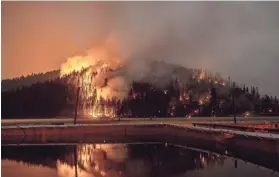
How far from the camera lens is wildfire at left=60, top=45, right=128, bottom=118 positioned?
186 inches

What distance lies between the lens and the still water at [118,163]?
3.55 m

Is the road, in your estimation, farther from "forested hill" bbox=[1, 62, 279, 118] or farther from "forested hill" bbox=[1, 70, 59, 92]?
"forested hill" bbox=[1, 70, 59, 92]

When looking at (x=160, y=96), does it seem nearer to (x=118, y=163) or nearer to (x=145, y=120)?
(x=145, y=120)

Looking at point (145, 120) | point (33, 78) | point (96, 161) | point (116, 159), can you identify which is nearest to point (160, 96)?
point (145, 120)

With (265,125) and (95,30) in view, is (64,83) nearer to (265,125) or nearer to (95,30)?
(95,30)

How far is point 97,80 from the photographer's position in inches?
199

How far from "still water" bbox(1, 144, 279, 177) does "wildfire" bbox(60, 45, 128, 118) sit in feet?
1.60

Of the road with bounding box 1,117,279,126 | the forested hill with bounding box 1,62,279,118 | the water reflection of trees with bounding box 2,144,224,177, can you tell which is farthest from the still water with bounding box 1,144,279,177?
the forested hill with bounding box 1,62,279,118

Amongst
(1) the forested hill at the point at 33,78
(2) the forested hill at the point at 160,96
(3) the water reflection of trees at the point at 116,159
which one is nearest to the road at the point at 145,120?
(2) the forested hill at the point at 160,96

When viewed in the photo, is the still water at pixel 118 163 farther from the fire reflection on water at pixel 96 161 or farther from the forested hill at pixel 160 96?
the forested hill at pixel 160 96

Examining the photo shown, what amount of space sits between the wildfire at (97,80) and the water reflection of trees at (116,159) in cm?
48

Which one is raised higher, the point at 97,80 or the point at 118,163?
the point at 97,80

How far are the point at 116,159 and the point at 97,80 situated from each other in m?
1.17

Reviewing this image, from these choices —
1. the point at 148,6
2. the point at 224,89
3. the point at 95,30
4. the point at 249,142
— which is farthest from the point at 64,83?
the point at 249,142
